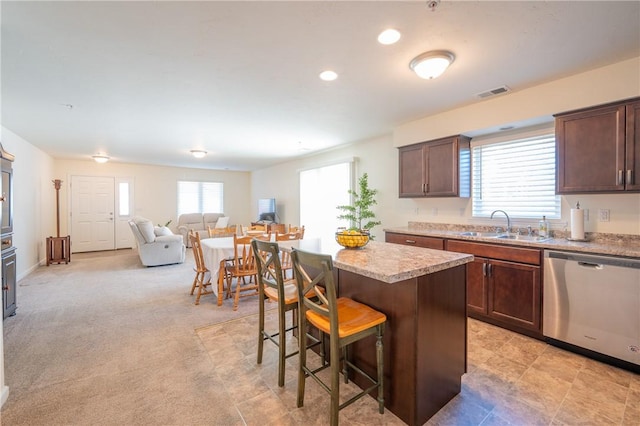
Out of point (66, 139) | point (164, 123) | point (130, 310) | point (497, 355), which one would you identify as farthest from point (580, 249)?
point (66, 139)

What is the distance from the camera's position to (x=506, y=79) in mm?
2670

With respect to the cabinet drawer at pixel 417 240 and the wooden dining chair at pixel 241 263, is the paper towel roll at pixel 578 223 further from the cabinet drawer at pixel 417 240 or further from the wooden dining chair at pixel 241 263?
the wooden dining chair at pixel 241 263

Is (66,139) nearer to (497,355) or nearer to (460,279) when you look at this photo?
(460,279)

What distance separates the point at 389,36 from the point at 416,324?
1.92 metres

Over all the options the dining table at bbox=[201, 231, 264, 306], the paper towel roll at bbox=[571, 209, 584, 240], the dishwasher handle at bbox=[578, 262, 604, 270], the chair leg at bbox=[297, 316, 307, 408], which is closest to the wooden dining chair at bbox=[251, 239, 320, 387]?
the chair leg at bbox=[297, 316, 307, 408]

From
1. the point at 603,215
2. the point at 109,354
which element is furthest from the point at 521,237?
the point at 109,354

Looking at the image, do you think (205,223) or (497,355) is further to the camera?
(205,223)

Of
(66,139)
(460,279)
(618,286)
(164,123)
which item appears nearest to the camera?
(460,279)

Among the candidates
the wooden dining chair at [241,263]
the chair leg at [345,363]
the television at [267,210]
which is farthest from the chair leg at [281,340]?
the television at [267,210]

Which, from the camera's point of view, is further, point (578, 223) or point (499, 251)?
point (499, 251)

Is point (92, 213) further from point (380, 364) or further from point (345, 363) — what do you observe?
point (380, 364)

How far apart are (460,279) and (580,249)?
4.33 ft

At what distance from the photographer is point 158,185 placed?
27.4ft

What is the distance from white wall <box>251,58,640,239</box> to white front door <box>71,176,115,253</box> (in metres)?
6.24
